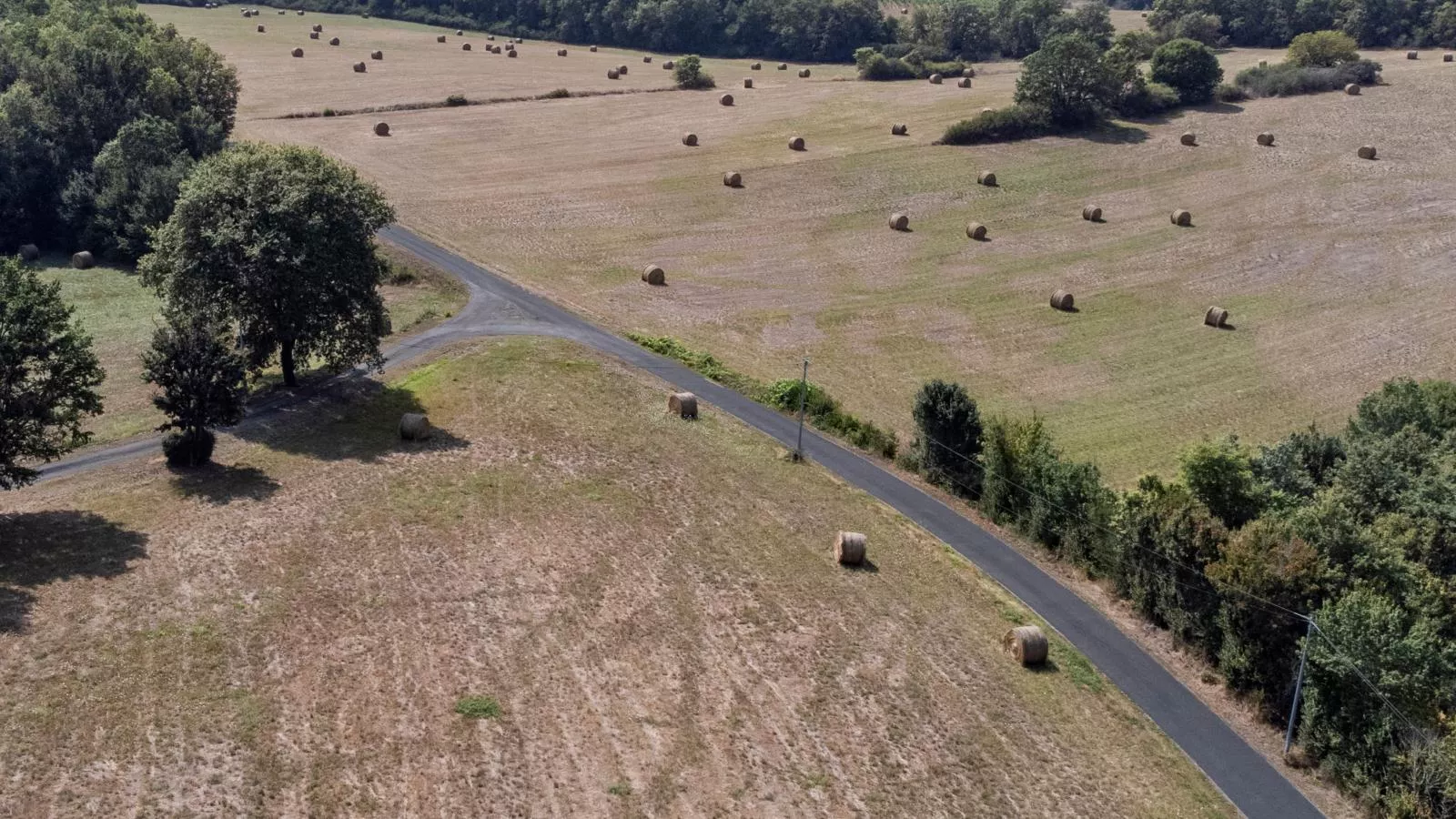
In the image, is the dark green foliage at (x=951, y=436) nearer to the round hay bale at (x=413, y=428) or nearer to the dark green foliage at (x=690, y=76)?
the round hay bale at (x=413, y=428)

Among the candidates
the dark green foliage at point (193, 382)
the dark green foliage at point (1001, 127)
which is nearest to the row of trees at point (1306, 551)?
the dark green foliage at point (193, 382)

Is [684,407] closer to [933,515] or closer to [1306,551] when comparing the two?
[933,515]

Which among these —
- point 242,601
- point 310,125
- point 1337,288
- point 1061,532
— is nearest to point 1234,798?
point 1061,532

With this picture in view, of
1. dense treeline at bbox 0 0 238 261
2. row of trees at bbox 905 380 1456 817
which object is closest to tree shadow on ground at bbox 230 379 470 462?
row of trees at bbox 905 380 1456 817

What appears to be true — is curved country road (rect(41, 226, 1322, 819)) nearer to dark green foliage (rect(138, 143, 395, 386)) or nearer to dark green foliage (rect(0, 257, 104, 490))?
dark green foliage (rect(138, 143, 395, 386))

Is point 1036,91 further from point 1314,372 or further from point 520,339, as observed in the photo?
point 520,339
